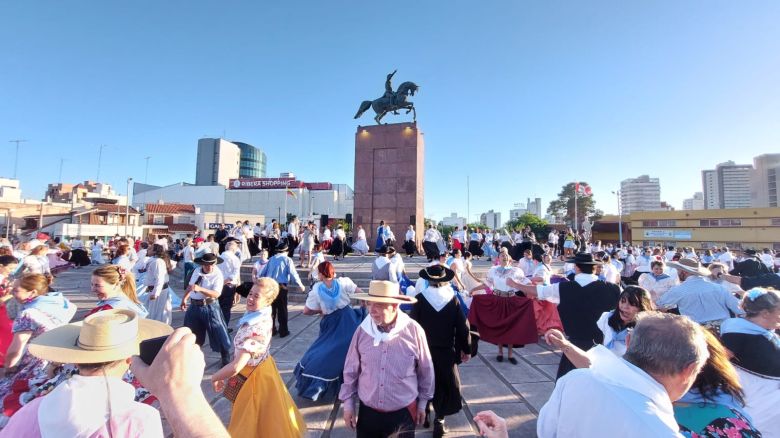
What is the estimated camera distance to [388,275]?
25.5 ft

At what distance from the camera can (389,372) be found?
8.58ft

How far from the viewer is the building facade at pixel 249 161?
101750 mm

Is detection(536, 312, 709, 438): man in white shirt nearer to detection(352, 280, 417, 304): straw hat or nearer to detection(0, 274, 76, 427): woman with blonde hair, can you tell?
detection(352, 280, 417, 304): straw hat

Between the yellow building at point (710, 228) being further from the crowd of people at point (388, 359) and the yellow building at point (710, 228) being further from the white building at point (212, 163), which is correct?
the white building at point (212, 163)

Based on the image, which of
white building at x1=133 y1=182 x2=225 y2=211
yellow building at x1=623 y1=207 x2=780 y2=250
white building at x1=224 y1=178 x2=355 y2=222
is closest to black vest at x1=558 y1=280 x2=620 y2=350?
yellow building at x1=623 y1=207 x2=780 y2=250

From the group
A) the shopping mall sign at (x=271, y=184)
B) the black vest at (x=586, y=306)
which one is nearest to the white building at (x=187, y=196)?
the shopping mall sign at (x=271, y=184)

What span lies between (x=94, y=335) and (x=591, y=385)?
6.71 ft

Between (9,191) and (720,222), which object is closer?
(720,222)

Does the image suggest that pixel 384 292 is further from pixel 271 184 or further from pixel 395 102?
pixel 271 184

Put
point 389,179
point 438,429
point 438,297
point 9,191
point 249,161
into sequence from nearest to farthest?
1. point 438,429
2. point 438,297
3. point 389,179
4. point 9,191
5. point 249,161

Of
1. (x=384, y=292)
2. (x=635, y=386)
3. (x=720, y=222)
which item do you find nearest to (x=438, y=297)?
(x=384, y=292)

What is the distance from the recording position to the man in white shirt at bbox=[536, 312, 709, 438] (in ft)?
3.95

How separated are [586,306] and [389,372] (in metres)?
2.79

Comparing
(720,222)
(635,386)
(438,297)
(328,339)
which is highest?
(720,222)
